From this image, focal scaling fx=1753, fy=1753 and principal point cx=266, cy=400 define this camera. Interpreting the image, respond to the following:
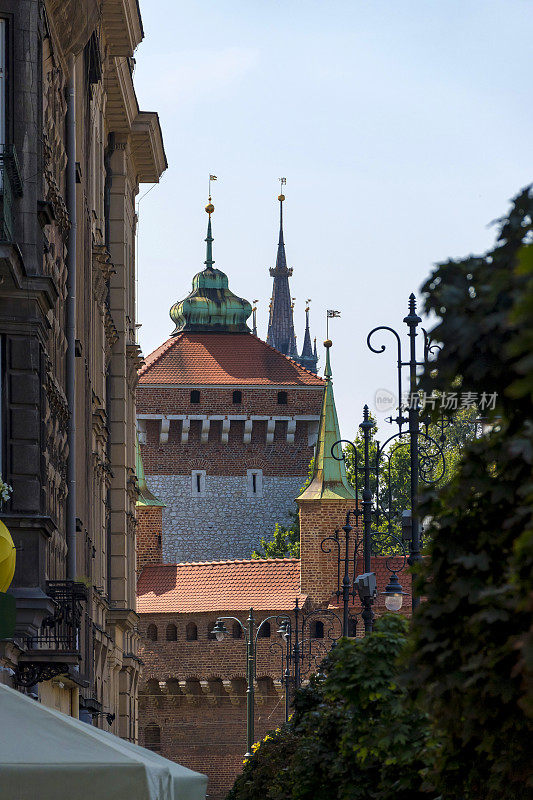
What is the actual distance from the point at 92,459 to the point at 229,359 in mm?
54491

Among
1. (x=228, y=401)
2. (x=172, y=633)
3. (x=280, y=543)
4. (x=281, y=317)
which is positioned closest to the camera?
(x=172, y=633)

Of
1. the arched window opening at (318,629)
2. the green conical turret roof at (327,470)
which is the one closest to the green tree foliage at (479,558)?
the arched window opening at (318,629)

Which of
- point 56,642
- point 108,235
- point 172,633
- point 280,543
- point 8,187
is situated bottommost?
point 172,633

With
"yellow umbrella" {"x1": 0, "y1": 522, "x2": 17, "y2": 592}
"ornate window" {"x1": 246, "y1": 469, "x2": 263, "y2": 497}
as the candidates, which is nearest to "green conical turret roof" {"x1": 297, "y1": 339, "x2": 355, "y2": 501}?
"ornate window" {"x1": 246, "y1": 469, "x2": 263, "y2": 497}

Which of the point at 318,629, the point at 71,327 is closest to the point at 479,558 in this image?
the point at 71,327

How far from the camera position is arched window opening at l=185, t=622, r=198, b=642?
2532 inches

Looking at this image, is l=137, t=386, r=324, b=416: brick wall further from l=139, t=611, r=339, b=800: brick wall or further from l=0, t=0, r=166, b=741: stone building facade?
l=0, t=0, r=166, b=741: stone building facade

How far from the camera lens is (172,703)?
211ft

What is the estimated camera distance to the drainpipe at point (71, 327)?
2228 centimetres

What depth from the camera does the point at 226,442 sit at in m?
81.1

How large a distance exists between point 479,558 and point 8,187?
10.4 metres

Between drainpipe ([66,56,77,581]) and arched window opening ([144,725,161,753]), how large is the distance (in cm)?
4238

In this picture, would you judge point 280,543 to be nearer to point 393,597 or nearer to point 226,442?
point 226,442

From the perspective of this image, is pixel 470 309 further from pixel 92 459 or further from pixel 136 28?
pixel 136 28
